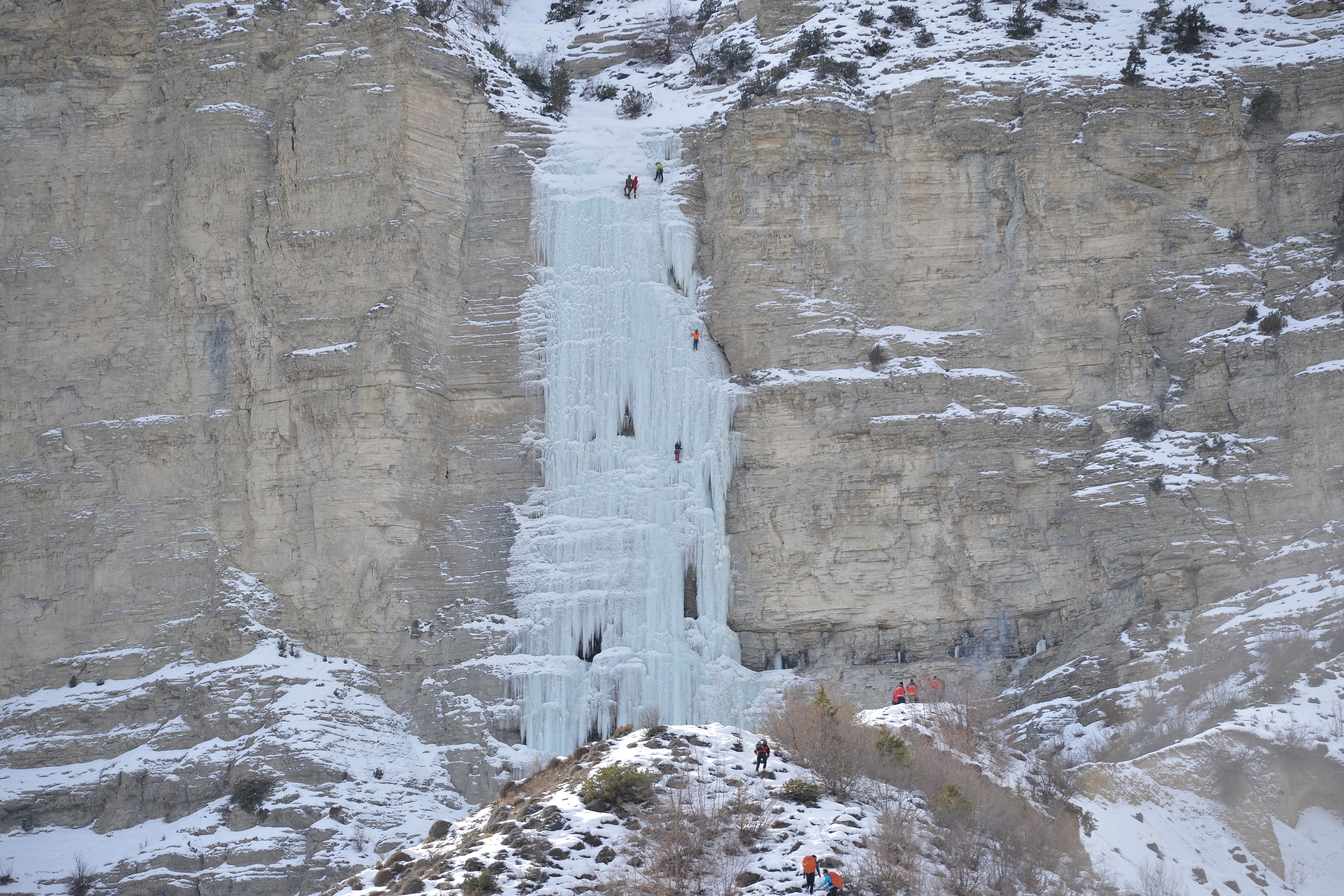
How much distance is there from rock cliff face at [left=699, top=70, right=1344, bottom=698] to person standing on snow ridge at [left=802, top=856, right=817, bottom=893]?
14.0 meters

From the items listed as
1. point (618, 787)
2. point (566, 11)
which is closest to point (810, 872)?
point (618, 787)

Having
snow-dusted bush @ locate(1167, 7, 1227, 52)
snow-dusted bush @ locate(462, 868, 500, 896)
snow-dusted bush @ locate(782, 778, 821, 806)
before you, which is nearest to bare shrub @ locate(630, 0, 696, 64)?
snow-dusted bush @ locate(1167, 7, 1227, 52)

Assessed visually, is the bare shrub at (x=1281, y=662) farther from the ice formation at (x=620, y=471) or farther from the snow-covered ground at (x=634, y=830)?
the ice formation at (x=620, y=471)

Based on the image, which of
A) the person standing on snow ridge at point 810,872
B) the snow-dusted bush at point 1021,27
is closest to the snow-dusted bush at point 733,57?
the snow-dusted bush at point 1021,27

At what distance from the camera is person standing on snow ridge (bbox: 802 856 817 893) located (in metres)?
22.6

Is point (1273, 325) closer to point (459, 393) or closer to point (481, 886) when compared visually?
point (459, 393)

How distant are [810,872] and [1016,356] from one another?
1954 cm

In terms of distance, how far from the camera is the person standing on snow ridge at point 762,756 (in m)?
26.1

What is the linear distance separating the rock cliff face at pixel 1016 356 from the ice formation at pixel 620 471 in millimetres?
1032

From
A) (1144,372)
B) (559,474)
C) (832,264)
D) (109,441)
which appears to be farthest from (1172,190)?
(109,441)

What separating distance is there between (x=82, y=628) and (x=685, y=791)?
19675mm

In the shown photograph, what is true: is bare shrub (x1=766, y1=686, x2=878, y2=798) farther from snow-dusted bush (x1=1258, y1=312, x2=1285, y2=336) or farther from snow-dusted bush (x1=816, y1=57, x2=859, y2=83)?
snow-dusted bush (x1=816, y1=57, x2=859, y2=83)

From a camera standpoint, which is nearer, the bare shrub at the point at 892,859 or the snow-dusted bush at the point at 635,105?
the bare shrub at the point at 892,859

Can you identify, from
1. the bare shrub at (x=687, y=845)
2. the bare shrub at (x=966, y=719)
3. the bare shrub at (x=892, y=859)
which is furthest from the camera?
the bare shrub at (x=966, y=719)
